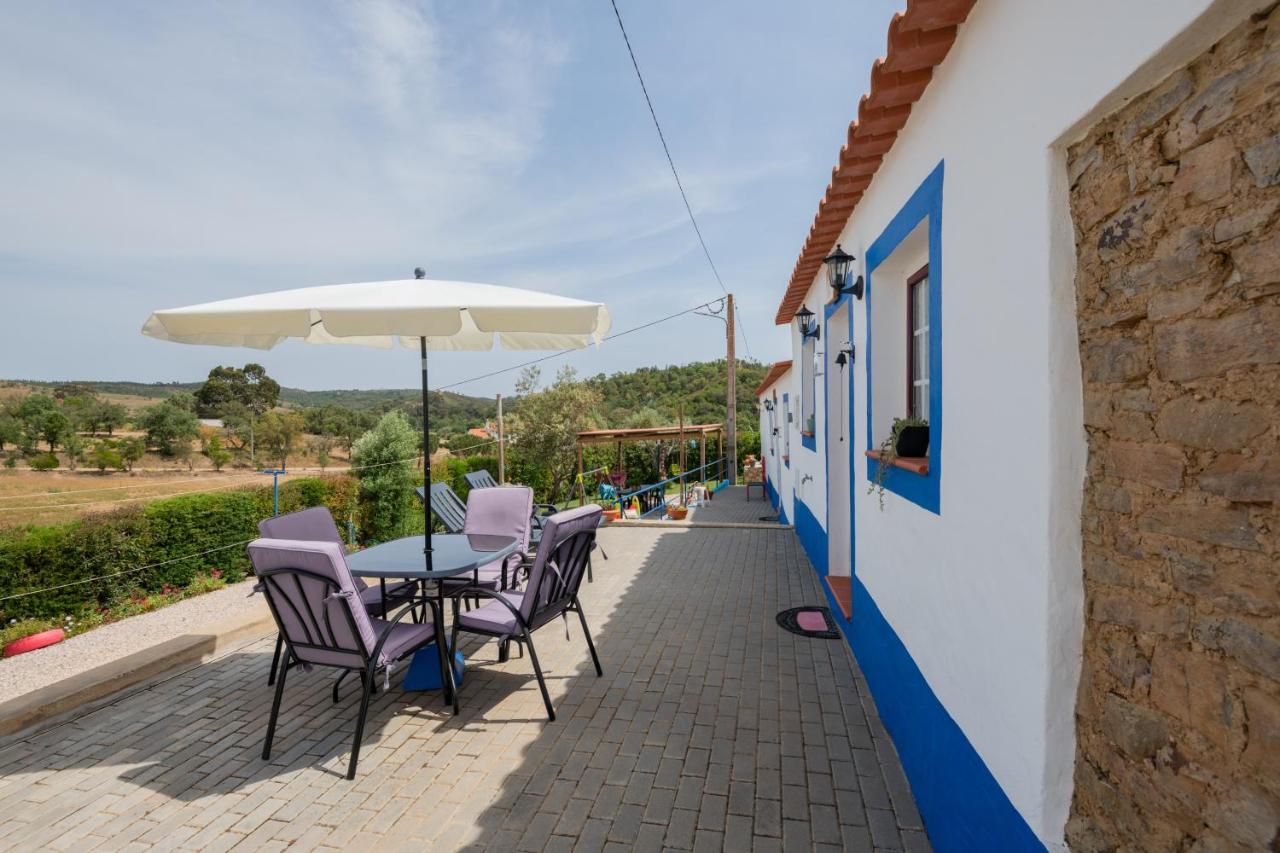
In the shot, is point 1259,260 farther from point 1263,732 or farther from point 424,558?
point 424,558

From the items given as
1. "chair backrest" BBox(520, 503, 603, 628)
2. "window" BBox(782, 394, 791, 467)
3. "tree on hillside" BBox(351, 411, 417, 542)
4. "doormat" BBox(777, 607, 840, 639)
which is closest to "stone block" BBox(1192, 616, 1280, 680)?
"chair backrest" BBox(520, 503, 603, 628)

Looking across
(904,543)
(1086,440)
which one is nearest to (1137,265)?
(1086,440)

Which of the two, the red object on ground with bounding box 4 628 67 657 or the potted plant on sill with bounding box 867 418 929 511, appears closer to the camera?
the potted plant on sill with bounding box 867 418 929 511

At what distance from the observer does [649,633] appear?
4.61 meters

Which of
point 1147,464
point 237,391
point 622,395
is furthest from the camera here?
point 237,391

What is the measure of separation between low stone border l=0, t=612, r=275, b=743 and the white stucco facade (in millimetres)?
4538

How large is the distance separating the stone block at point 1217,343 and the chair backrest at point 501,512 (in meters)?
4.32

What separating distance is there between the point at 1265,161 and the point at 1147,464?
0.55 meters

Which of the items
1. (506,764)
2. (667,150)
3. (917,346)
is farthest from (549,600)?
(667,150)

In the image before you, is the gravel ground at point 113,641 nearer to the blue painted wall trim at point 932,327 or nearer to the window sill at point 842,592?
the window sill at point 842,592

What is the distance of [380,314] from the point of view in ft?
11.1

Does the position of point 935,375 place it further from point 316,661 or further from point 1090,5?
point 316,661

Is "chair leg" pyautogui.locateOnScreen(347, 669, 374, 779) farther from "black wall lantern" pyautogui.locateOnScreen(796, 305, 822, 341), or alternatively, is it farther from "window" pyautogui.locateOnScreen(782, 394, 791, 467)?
"window" pyautogui.locateOnScreen(782, 394, 791, 467)

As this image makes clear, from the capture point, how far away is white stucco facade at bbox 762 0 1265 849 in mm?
1348
